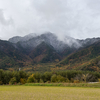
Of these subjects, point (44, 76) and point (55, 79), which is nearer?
point (55, 79)

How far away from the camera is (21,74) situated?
220ft

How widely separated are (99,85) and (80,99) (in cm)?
1999

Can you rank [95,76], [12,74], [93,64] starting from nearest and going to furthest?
[12,74] → [95,76] → [93,64]

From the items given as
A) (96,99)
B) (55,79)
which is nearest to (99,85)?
(96,99)

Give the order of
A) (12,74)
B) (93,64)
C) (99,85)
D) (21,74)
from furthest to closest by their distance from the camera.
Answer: (93,64)
(21,74)
(12,74)
(99,85)

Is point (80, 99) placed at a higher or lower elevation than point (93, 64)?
lower

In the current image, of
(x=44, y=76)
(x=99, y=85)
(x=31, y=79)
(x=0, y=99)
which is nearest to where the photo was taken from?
(x=0, y=99)

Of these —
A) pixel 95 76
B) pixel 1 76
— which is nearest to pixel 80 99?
pixel 1 76

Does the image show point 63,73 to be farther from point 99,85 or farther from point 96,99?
point 96,99

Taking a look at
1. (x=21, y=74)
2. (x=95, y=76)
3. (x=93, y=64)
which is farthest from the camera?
(x=93, y=64)

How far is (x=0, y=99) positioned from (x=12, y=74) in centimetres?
5322

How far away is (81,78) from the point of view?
70938 mm

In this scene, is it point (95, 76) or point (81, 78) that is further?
point (95, 76)

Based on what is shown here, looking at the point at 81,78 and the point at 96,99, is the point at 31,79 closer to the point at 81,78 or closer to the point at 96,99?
the point at 81,78
